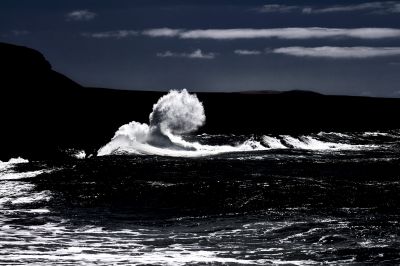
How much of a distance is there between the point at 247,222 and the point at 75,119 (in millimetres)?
36020

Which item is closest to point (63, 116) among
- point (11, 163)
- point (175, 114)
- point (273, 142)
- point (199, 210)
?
point (175, 114)

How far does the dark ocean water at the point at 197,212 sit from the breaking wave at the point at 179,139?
6235 mm

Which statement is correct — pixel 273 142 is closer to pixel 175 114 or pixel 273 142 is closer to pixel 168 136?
pixel 168 136

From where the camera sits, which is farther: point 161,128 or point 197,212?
point 161,128

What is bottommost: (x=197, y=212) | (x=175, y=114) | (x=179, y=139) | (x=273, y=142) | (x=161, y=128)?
(x=197, y=212)

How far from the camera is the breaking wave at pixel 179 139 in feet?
112

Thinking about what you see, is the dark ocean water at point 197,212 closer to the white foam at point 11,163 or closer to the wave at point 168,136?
the white foam at point 11,163

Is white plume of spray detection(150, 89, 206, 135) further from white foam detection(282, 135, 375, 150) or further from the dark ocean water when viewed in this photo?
the dark ocean water

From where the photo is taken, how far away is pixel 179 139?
40250mm

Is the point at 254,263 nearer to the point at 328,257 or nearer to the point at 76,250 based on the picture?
the point at 328,257

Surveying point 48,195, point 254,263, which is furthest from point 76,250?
point 48,195

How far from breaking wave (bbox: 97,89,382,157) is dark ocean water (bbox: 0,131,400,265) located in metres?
6.24

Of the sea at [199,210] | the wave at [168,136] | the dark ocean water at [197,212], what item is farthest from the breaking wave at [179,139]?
the dark ocean water at [197,212]

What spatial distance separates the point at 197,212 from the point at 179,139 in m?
24.5
